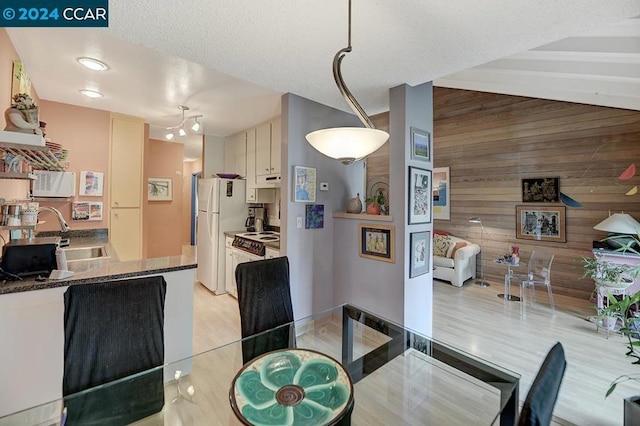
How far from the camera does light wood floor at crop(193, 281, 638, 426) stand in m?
2.02

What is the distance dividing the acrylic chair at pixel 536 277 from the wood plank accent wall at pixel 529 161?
0.15 meters

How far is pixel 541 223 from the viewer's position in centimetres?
450

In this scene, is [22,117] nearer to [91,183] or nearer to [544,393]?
[91,183]

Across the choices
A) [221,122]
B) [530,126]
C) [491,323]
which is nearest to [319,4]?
[221,122]

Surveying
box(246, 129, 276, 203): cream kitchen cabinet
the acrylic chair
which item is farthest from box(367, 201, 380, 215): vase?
the acrylic chair

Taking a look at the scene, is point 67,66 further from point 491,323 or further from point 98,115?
point 491,323

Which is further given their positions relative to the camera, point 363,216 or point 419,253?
point 363,216

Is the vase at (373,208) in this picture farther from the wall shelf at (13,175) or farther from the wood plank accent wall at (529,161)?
the wood plank accent wall at (529,161)

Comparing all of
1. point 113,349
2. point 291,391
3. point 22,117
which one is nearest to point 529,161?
point 291,391

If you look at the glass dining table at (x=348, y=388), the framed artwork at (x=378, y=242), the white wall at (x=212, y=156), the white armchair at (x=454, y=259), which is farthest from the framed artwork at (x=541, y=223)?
the white wall at (x=212, y=156)

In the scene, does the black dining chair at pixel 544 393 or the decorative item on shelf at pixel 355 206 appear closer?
the black dining chair at pixel 544 393

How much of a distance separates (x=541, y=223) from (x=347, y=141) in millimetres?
4662

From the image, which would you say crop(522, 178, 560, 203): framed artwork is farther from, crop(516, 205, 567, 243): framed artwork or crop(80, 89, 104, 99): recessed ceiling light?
crop(80, 89, 104, 99): recessed ceiling light

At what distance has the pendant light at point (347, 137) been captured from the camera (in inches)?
51.1
